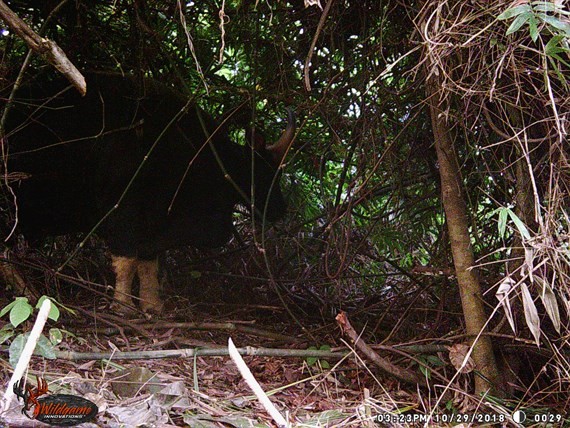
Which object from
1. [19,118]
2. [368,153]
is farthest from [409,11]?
[19,118]

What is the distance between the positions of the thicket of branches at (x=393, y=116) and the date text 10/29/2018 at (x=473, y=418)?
0.25 meters

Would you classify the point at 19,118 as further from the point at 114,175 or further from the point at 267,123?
the point at 267,123

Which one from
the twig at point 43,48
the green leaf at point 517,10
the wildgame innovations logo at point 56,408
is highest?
the green leaf at point 517,10

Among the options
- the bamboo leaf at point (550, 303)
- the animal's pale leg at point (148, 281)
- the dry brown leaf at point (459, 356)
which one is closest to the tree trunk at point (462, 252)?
the dry brown leaf at point (459, 356)

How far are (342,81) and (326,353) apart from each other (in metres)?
1.71

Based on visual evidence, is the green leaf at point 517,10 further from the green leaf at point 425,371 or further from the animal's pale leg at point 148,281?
the animal's pale leg at point 148,281

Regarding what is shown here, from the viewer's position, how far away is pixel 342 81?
4.05 metres

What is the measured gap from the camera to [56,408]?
2178 mm

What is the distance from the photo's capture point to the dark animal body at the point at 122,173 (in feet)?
15.7

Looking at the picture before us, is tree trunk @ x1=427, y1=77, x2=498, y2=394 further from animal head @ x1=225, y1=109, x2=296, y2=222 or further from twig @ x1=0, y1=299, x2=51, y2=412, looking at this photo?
animal head @ x1=225, y1=109, x2=296, y2=222

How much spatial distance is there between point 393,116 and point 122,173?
2.05m

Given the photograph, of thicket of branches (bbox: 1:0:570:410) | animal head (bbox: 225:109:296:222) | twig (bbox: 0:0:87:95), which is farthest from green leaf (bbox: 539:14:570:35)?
animal head (bbox: 225:109:296:222)

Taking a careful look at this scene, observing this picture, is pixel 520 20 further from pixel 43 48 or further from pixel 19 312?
pixel 19 312

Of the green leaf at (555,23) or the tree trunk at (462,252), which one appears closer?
the green leaf at (555,23)
